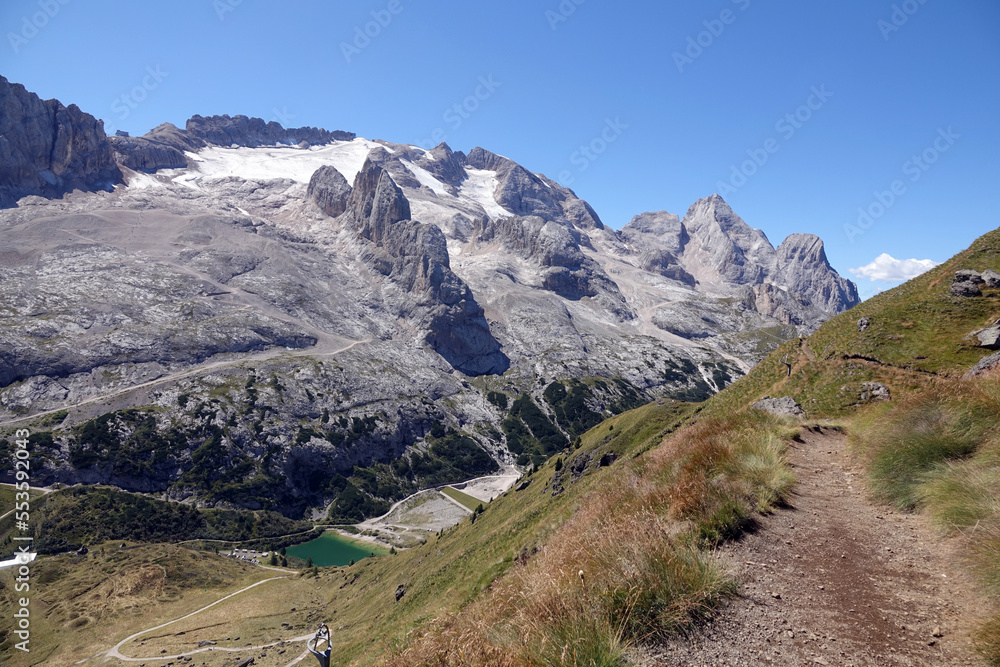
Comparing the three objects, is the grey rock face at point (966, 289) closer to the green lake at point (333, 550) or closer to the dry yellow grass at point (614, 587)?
the dry yellow grass at point (614, 587)

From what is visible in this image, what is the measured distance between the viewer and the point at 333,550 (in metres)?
148

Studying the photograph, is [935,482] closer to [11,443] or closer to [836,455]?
[836,455]

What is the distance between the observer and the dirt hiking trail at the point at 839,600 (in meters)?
6.71

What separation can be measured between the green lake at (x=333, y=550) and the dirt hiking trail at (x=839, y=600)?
149m

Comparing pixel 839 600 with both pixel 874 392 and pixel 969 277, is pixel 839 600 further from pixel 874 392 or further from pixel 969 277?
pixel 969 277

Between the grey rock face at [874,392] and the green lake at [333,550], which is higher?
the grey rock face at [874,392]

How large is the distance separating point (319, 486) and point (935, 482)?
677 ft

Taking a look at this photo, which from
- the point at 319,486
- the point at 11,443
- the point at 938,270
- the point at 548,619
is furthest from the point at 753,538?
the point at 11,443

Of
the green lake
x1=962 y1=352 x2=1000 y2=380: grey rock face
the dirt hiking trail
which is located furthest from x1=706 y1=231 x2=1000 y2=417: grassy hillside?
the green lake

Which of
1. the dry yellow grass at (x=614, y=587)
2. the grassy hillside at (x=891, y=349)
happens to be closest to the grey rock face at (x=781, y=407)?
the grassy hillside at (x=891, y=349)

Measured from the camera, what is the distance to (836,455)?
56.9ft

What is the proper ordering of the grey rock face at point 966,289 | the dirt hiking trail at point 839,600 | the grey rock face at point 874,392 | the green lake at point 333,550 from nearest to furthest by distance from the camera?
the dirt hiking trail at point 839,600
the grey rock face at point 874,392
the grey rock face at point 966,289
the green lake at point 333,550

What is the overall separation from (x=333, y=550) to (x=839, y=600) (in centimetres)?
16545

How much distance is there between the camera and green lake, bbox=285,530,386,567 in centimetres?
14038
